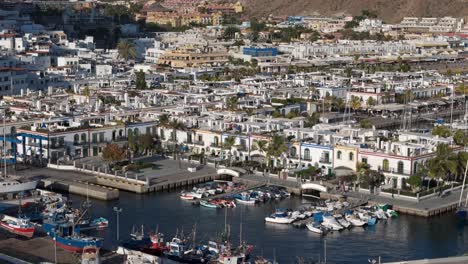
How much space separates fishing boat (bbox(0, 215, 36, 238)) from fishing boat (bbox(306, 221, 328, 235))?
22.0 ft

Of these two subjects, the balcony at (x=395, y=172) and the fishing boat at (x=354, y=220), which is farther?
the balcony at (x=395, y=172)

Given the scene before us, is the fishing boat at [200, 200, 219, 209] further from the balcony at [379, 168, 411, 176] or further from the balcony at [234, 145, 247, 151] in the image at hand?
the balcony at [379, 168, 411, 176]

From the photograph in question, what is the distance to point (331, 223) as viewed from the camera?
21938 mm

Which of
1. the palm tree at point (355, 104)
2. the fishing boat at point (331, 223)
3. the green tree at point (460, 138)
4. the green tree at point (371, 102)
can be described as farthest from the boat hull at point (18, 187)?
the green tree at point (371, 102)

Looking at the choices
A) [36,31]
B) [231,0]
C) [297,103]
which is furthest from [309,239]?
[231,0]

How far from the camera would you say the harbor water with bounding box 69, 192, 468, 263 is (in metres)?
20.2

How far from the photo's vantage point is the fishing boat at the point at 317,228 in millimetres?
21641

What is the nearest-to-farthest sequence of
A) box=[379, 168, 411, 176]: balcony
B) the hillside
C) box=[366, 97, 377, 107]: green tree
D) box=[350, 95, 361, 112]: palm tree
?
box=[379, 168, 411, 176]: balcony
box=[350, 95, 361, 112]: palm tree
box=[366, 97, 377, 107]: green tree
the hillside

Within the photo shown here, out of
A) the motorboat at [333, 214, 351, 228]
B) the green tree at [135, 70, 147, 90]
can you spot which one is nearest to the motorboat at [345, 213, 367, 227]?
the motorboat at [333, 214, 351, 228]

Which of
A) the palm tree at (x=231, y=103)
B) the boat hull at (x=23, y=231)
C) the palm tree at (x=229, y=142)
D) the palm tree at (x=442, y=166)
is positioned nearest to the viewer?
the boat hull at (x=23, y=231)

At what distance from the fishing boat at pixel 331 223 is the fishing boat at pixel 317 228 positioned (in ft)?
0.48

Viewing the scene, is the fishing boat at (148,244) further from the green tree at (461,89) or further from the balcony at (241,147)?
the green tree at (461,89)

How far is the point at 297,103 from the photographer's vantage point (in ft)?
125

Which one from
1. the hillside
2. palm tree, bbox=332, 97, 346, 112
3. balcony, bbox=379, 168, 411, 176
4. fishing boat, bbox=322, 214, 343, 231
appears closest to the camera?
fishing boat, bbox=322, 214, 343, 231
